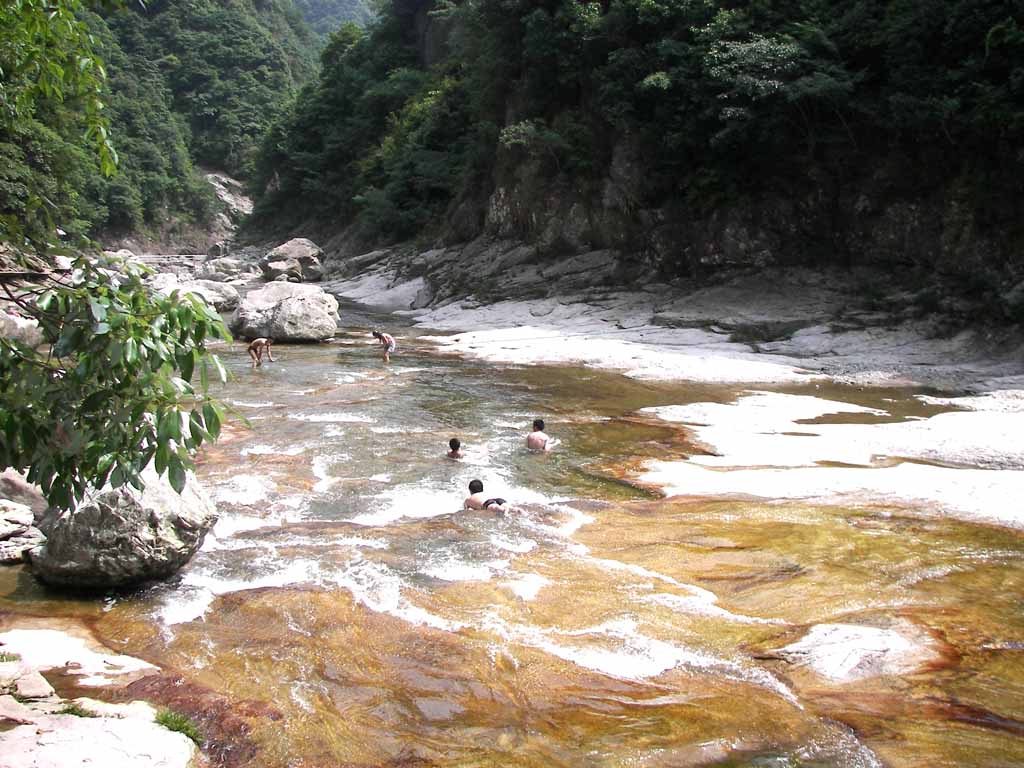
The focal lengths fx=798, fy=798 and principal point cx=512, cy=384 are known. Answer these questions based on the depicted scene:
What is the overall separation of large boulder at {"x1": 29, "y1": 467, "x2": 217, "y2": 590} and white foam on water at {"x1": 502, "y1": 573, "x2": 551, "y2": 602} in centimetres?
290

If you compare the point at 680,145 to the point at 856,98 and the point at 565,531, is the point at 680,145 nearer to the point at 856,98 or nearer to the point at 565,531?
the point at 856,98

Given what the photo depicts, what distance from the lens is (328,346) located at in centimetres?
2402

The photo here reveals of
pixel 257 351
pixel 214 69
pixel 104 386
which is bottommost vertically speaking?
pixel 257 351

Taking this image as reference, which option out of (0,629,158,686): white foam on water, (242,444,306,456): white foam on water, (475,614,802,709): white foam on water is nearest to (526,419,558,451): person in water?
(242,444,306,456): white foam on water

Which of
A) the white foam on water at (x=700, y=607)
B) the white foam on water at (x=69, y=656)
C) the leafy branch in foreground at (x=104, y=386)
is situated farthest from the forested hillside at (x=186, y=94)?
the leafy branch in foreground at (x=104, y=386)

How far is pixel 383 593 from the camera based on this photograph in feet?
22.2

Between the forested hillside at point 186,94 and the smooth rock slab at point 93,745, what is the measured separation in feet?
193

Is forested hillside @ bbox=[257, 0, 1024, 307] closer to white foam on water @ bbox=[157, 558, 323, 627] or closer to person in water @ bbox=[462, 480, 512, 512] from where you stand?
person in water @ bbox=[462, 480, 512, 512]

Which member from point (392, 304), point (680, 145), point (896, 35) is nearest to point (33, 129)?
point (392, 304)

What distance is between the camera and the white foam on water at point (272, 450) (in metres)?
11.4

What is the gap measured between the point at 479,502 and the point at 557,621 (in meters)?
3.09

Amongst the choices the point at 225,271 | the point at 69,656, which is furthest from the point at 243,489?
the point at 225,271

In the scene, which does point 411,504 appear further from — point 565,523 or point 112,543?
point 112,543

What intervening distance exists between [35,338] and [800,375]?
722 inches
